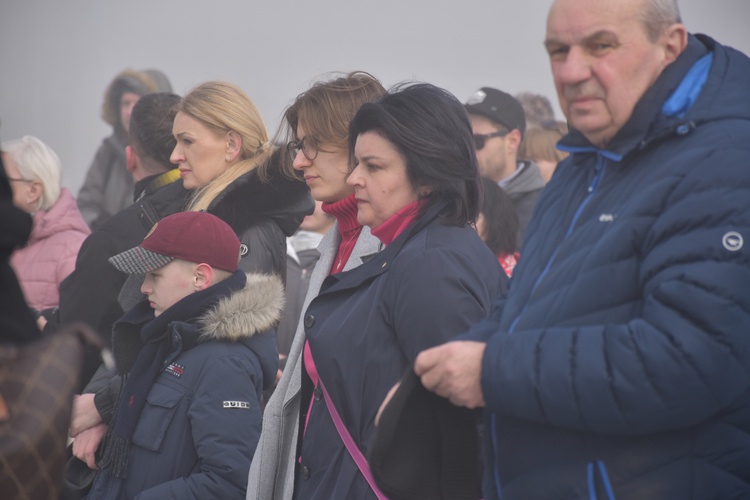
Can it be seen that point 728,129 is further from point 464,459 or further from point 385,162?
point 385,162

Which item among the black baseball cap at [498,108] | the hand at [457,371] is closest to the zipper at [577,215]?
the hand at [457,371]

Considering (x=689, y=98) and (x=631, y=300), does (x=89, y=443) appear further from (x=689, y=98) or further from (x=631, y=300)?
(x=689, y=98)

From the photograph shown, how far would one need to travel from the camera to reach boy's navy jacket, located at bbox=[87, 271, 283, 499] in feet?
11.1

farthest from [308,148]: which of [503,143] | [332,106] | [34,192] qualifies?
[503,143]

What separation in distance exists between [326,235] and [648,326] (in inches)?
76.7

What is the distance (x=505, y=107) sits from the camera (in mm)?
6836

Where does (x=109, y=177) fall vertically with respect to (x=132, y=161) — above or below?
below

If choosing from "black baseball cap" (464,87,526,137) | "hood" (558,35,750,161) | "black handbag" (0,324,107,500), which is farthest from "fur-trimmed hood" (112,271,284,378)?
"black baseball cap" (464,87,526,137)

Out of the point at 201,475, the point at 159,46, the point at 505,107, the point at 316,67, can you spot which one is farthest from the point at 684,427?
the point at 159,46

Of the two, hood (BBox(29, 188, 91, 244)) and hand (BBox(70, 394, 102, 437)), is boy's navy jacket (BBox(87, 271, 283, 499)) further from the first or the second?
hood (BBox(29, 188, 91, 244))

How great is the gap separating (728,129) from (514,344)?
0.57m

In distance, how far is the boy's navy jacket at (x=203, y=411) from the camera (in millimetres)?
3391

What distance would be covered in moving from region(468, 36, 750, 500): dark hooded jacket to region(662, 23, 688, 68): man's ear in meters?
0.02

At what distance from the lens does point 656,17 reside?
2162mm
